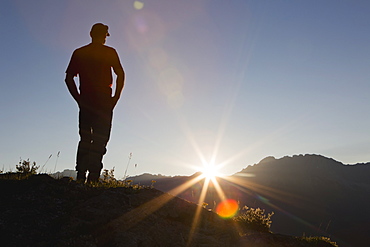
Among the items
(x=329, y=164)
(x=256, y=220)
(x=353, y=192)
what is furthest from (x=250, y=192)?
(x=256, y=220)

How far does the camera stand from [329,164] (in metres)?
180

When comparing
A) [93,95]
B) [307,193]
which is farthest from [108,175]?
[307,193]

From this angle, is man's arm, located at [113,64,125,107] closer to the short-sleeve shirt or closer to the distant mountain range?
the short-sleeve shirt

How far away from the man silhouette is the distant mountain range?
78.8m

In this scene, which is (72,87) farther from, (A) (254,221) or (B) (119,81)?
(A) (254,221)

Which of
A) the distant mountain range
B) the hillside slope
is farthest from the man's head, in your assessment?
the distant mountain range

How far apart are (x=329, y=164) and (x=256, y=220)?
19958cm

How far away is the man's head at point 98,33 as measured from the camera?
6.00 meters

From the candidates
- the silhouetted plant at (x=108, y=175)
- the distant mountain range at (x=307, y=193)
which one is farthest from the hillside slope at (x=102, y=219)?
the distant mountain range at (x=307, y=193)

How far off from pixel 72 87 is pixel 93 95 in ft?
1.55

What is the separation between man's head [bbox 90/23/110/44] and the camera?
236 inches

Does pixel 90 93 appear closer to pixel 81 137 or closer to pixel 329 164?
pixel 81 137

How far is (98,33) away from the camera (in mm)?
6004

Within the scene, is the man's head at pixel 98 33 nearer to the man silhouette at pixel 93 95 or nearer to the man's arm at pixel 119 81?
the man silhouette at pixel 93 95
